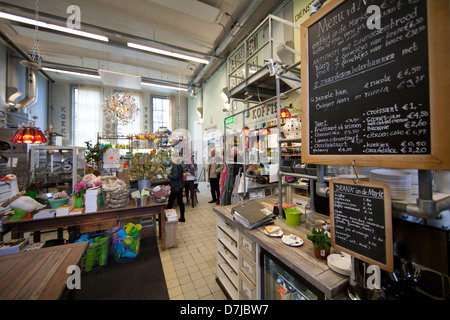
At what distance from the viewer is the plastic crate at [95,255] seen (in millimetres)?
2473

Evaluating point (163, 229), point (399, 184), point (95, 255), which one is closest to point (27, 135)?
point (95, 255)

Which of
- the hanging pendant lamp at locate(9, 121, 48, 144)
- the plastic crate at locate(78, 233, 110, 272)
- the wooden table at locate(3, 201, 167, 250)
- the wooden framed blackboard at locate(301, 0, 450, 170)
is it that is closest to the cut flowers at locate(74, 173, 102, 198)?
Result: the wooden table at locate(3, 201, 167, 250)

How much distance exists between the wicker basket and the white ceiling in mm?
4501

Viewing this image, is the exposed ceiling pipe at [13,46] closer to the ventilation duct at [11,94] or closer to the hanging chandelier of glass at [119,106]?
the ventilation duct at [11,94]

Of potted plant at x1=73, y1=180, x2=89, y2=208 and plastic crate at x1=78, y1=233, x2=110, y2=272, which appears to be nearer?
plastic crate at x1=78, y1=233, x2=110, y2=272

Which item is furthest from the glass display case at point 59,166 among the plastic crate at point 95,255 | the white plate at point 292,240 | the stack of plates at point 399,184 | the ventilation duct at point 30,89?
the stack of plates at point 399,184

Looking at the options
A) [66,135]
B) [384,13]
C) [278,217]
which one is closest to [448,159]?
[384,13]

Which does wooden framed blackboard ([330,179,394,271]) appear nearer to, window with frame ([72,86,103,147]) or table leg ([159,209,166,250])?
table leg ([159,209,166,250])

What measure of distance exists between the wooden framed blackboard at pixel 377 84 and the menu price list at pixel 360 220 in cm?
16

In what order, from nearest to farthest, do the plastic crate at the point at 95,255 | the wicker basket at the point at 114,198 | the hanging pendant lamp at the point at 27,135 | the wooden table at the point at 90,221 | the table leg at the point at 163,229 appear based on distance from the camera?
the wooden table at the point at 90,221
the plastic crate at the point at 95,255
the wicker basket at the point at 114,198
the table leg at the point at 163,229
the hanging pendant lamp at the point at 27,135

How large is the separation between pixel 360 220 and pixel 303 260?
419 millimetres

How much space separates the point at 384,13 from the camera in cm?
88

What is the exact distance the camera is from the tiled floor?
214 centimetres

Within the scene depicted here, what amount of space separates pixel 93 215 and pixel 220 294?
2.10 meters
